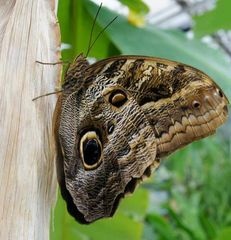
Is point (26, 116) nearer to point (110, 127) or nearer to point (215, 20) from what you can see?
point (110, 127)

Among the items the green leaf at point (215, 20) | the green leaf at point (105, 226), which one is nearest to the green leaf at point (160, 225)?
the green leaf at point (105, 226)

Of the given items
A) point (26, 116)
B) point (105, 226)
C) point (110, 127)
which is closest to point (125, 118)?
point (110, 127)

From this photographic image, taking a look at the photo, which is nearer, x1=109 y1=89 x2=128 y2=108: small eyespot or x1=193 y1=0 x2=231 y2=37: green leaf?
x1=109 y1=89 x2=128 y2=108: small eyespot

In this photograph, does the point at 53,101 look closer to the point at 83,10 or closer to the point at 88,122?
the point at 88,122

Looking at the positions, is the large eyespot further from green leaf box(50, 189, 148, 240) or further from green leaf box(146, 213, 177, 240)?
green leaf box(146, 213, 177, 240)

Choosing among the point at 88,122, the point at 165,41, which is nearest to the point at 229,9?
the point at 165,41

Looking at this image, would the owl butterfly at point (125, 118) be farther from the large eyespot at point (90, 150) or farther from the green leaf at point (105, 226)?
the green leaf at point (105, 226)

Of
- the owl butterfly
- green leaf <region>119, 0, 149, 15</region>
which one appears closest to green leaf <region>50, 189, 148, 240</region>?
the owl butterfly
